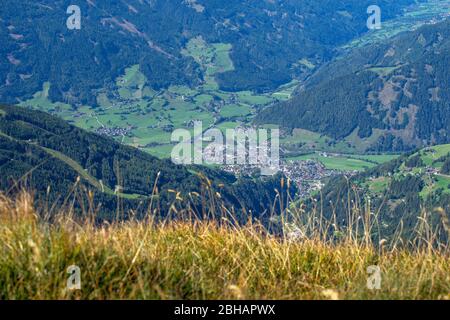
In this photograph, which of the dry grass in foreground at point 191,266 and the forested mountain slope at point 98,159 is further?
the forested mountain slope at point 98,159

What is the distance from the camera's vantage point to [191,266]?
6.63m

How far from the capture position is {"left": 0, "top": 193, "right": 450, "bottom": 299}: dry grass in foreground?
564 centimetres

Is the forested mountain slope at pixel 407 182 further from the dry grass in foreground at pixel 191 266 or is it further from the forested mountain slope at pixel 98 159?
the dry grass in foreground at pixel 191 266

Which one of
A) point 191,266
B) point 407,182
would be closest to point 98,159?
point 407,182

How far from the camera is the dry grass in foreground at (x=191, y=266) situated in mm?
5637

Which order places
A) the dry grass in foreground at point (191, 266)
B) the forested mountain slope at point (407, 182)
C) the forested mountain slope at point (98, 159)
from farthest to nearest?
the forested mountain slope at point (407, 182), the forested mountain slope at point (98, 159), the dry grass in foreground at point (191, 266)

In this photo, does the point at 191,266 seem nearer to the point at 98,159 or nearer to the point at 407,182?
the point at 98,159

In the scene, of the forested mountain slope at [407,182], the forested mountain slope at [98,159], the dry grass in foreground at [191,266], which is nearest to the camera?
the dry grass in foreground at [191,266]

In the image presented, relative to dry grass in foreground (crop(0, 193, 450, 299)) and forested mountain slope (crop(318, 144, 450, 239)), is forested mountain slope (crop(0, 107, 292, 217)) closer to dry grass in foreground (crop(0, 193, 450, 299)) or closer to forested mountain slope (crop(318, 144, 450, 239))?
forested mountain slope (crop(318, 144, 450, 239))

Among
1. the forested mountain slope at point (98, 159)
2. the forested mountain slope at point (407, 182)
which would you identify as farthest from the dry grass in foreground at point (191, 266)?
the forested mountain slope at point (407, 182)
